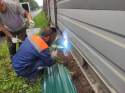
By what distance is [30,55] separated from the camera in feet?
6.33

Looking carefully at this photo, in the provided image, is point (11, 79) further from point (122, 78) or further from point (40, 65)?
point (122, 78)

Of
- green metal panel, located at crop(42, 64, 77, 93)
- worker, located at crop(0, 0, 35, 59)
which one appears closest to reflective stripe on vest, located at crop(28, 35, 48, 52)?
worker, located at crop(0, 0, 35, 59)

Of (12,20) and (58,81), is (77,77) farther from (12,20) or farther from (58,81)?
(12,20)

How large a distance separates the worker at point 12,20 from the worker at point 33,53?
62cm

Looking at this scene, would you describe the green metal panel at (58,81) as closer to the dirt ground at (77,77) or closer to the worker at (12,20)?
the dirt ground at (77,77)

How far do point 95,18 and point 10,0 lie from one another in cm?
218

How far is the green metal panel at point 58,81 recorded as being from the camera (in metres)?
1.97

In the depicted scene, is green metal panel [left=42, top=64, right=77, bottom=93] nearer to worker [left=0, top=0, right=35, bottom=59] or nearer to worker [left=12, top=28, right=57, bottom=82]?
worker [left=12, top=28, right=57, bottom=82]

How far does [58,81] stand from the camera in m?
2.18

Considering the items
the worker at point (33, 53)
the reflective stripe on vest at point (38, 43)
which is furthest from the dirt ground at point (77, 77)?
the reflective stripe on vest at point (38, 43)

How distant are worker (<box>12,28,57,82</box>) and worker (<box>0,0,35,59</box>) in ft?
2.02

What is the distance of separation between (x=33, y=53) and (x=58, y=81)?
93 cm

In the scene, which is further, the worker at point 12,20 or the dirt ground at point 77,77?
the worker at point 12,20

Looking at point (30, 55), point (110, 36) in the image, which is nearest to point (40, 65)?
point (30, 55)
